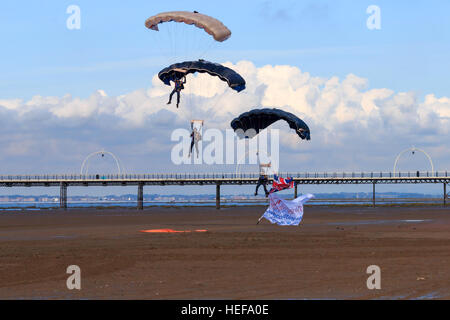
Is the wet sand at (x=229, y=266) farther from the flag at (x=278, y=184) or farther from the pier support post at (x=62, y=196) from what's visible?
the pier support post at (x=62, y=196)

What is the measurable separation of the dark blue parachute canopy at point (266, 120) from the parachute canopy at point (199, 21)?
237 inches

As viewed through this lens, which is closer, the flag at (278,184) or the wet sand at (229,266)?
the wet sand at (229,266)

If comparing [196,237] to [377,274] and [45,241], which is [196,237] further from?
[377,274]

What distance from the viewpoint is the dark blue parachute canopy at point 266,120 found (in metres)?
37.5

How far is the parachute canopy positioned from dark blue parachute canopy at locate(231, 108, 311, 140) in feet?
19.8

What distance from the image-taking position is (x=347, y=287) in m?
13.2

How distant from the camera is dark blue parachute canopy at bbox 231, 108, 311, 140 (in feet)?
123

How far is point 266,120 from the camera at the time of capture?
39.6 meters
